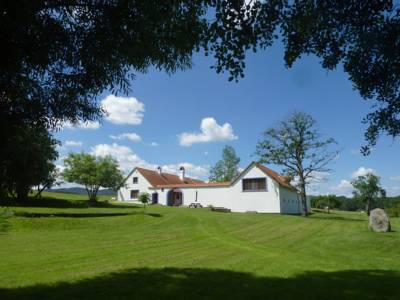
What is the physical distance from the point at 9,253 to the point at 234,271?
27.1 ft

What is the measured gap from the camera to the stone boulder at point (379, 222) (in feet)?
71.9

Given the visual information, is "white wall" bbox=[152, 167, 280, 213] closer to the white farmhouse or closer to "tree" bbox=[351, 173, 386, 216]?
the white farmhouse

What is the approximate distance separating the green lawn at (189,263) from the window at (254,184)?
2046 centimetres

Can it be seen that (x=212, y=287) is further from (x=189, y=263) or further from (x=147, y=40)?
(x=147, y=40)

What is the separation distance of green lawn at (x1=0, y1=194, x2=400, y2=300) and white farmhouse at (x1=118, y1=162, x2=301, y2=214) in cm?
2014

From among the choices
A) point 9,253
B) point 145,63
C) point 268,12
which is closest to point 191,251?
point 9,253

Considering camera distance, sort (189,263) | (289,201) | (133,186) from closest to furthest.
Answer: (189,263), (289,201), (133,186)

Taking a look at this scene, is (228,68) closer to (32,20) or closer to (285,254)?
(32,20)

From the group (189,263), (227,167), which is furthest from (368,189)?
(189,263)

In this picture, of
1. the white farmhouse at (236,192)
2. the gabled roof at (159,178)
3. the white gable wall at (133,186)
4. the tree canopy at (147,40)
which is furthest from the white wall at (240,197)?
the tree canopy at (147,40)

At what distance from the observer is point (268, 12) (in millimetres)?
6281

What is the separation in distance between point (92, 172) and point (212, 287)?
40.5 m

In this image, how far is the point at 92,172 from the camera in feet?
151

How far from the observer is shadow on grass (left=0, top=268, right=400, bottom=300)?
748cm
